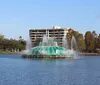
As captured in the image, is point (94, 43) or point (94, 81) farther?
point (94, 43)

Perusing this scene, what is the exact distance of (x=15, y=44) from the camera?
190875 millimetres

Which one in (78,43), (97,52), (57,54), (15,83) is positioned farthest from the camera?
(97,52)

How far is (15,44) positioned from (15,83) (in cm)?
15343

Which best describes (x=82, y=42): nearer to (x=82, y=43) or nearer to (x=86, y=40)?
(x=82, y=43)

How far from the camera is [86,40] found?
18112 cm

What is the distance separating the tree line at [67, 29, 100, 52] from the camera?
6998 inches

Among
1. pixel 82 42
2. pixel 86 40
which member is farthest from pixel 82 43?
pixel 86 40

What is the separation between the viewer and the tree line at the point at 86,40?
178 metres

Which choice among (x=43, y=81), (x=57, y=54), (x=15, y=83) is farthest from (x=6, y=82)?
(x=57, y=54)

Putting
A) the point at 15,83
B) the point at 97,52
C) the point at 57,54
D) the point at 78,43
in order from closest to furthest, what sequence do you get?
the point at 15,83
the point at 57,54
the point at 78,43
the point at 97,52

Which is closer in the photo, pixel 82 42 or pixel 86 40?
pixel 82 42

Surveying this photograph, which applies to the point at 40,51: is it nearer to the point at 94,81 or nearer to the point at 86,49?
the point at 94,81

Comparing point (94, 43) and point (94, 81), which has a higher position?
point (94, 43)

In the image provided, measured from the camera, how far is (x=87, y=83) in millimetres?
38812
